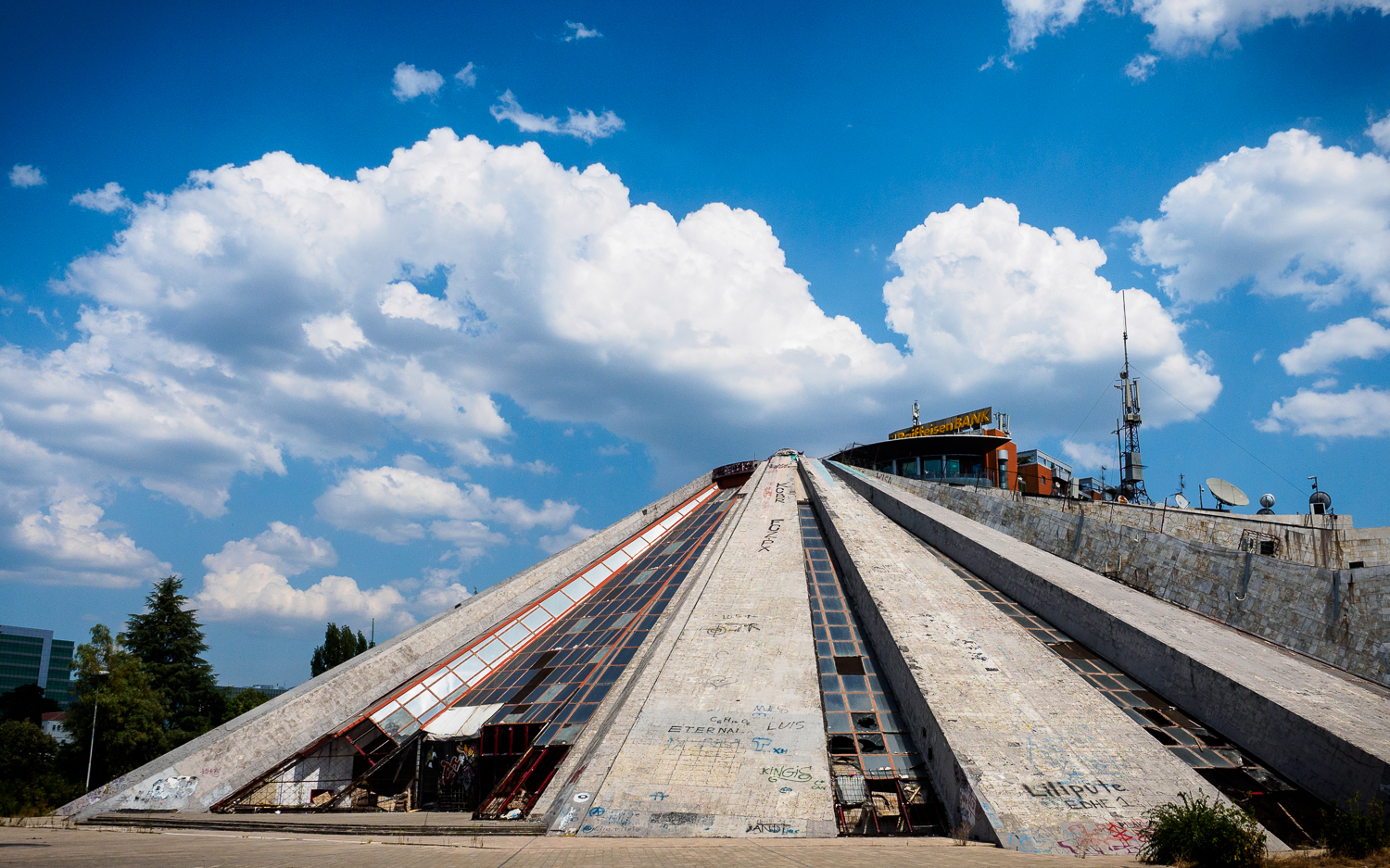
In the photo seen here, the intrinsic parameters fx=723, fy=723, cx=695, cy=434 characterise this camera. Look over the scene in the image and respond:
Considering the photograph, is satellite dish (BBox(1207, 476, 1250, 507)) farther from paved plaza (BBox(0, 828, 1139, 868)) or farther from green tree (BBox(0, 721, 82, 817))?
green tree (BBox(0, 721, 82, 817))

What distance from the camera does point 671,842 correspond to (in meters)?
11.9

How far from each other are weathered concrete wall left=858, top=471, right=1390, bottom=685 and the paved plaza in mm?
9439

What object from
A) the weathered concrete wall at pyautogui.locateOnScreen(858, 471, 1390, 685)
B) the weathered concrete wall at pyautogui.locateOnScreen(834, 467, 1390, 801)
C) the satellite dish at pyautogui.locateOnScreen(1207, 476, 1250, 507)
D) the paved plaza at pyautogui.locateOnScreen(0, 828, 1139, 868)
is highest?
the satellite dish at pyautogui.locateOnScreen(1207, 476, 1250, 507)

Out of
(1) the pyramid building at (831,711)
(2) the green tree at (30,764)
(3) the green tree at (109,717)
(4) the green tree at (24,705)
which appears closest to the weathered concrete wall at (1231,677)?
(1) the pyramid building at (831,711)

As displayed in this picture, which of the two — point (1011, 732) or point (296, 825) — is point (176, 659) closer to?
point (296, 825)

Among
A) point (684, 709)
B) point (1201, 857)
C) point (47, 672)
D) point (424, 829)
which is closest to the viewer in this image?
point (1201, 857)

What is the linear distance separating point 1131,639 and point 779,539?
1178 centimetres

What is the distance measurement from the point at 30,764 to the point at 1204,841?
46788mm

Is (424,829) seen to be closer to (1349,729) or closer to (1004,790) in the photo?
(1004,790)

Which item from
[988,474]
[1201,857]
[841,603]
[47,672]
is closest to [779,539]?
[841,603]

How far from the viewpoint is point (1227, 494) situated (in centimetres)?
3150

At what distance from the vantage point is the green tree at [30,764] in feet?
84.5

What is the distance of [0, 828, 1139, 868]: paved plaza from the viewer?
8.88m

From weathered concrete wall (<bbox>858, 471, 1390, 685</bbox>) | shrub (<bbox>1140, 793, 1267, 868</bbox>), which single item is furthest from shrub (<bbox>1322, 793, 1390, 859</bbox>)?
weathered concrete wall (<bbox>858, 471, 1390, 685</bbox>)
